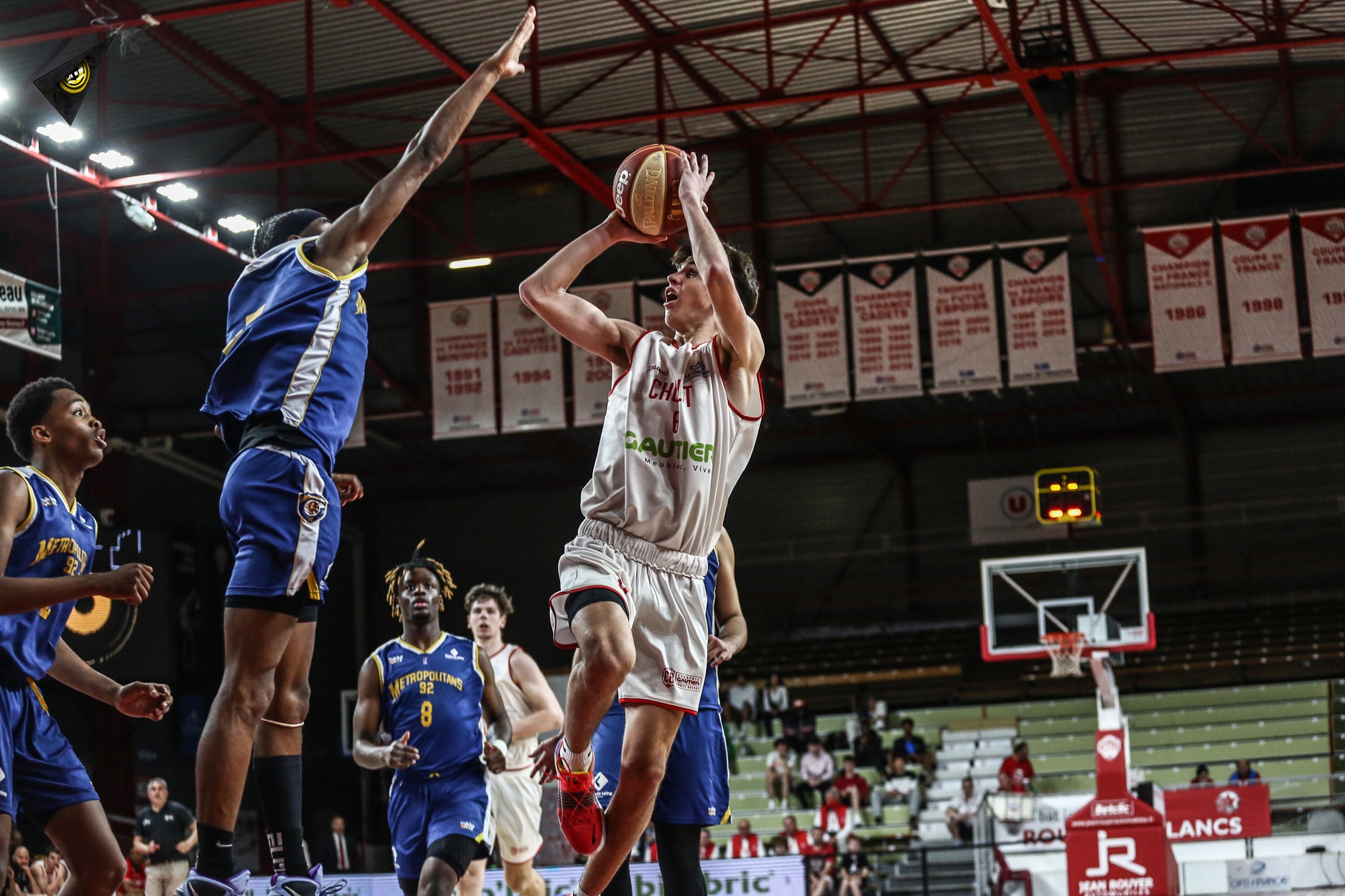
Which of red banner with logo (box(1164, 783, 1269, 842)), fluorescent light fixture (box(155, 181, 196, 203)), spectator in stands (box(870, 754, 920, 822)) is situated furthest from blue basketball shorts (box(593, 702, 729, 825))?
spectator in stands (box(870, 754, 920, 822))

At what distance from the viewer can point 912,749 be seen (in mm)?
23531

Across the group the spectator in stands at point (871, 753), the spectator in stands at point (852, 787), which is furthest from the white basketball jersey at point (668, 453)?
the spectator in stands at point (871, 753)

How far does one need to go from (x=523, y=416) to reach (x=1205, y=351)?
8.72 meters

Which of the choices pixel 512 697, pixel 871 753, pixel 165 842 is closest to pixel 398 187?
pixel 512 697

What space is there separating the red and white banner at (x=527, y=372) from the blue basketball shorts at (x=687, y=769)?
13.9 metres

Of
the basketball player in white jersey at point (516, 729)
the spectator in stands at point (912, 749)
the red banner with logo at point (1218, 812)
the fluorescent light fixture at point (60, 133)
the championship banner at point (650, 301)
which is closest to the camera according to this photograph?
the basketball player in white jersey at point (516, 729)

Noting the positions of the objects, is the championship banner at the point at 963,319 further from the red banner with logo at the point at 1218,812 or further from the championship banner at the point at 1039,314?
the red banner with logo at the point at 1218,812

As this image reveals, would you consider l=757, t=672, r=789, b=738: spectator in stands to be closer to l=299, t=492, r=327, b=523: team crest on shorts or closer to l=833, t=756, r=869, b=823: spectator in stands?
l=833, t=756, r=869, b=823: spectator in stands

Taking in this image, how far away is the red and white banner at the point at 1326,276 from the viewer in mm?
18672

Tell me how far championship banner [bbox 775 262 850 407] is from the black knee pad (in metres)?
12.2

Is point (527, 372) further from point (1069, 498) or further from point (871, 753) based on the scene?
point (871, 753)

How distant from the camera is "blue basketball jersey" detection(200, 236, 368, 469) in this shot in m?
5.05

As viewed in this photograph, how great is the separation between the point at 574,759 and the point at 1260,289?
52.6ft

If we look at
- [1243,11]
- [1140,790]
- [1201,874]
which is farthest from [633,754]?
[1243,11]
